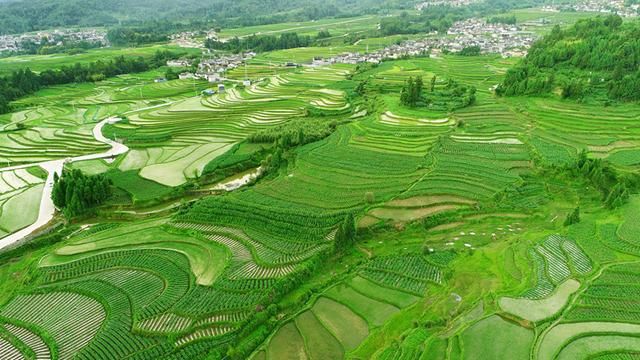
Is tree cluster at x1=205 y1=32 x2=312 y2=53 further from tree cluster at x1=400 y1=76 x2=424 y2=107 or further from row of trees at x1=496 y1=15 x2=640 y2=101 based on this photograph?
tree cluster at x1=400 y1=76 x2=424 y2=107

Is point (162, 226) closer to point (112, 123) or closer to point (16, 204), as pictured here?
point (16, 204)

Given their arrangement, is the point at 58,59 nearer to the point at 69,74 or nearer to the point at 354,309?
the point at 69,74

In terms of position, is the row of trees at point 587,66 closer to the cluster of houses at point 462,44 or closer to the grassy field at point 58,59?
the cluster of houses at point 462,44

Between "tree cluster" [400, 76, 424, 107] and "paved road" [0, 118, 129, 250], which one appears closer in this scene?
"paved road" [0, 118, 129, 250]

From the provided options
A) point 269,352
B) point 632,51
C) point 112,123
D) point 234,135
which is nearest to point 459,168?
point 269,352

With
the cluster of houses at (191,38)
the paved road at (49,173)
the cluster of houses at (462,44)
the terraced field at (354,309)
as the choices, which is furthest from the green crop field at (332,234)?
the cluster of houses at (191,38)

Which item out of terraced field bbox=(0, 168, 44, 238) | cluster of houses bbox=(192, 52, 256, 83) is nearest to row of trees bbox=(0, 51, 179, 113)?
cluster of houses bbox=(192, 52, 256, 83)
